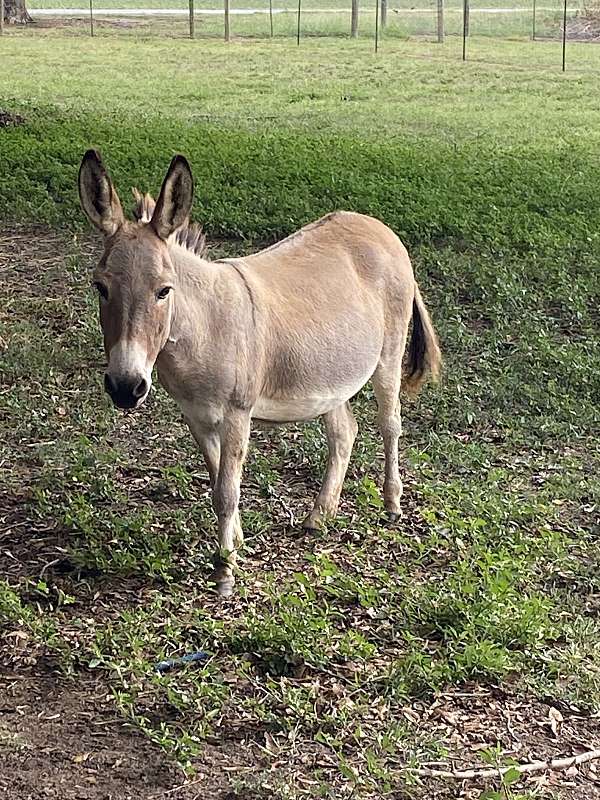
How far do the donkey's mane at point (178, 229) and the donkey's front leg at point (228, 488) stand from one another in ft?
2.47

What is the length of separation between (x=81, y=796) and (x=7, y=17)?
104ft

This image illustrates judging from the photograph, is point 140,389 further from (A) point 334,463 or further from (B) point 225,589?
(A) point 334,463

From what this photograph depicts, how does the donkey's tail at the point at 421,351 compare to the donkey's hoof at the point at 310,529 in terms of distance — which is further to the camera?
the donkey's tail at the point at 421,351

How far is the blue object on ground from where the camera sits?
4309 mm

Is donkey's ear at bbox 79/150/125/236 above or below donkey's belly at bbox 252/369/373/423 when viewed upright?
above

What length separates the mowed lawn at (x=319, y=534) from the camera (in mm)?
3959

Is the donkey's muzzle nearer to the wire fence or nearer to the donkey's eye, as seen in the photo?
the donkey's eye

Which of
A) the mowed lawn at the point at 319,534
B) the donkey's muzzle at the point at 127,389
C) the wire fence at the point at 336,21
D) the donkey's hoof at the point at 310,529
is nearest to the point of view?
the mowed lawn at the point at 319,534

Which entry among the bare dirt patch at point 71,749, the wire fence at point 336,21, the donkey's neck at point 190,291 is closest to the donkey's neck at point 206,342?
the donkey's neck at point 190,291

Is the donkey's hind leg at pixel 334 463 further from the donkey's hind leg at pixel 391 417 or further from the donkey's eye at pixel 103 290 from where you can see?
the donkey's eye at pixel 103 290

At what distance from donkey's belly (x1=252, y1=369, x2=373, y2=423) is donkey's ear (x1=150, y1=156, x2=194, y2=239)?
3.06 feet

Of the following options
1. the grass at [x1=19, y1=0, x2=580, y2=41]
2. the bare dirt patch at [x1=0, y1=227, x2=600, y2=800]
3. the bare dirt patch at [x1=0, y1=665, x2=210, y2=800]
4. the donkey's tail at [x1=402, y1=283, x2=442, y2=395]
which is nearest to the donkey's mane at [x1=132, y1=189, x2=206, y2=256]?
the bare dirt patch at [x1=0, y1=227, x2=600, y2=800]

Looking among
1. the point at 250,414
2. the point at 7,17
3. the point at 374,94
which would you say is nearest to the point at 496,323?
the point at 250,414

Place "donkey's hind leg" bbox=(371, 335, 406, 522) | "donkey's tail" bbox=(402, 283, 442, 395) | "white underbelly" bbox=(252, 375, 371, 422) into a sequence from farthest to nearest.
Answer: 1. "donkey's tail" bbox=(402, 283, 442, 395)
2. "donkey's hind leg" bbox=(371, 335, 406, 522)
3. "white underbelly" bbox=(252, 375, 371, 422)
